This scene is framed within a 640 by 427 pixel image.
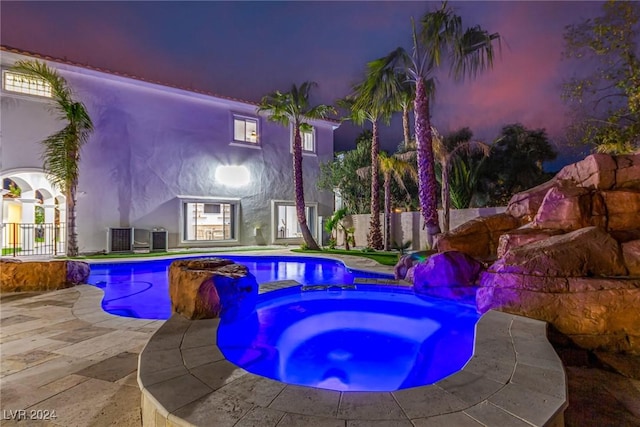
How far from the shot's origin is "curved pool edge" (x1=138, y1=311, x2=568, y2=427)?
71.9 inches

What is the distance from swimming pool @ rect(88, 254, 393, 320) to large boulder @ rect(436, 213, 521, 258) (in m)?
1.86

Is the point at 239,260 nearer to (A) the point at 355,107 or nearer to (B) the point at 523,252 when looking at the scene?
(A) the point at 355,107

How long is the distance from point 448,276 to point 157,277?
7.97m

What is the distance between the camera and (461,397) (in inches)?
80.2

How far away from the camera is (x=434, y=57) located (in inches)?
361

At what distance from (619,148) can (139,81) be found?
18074 millimetres

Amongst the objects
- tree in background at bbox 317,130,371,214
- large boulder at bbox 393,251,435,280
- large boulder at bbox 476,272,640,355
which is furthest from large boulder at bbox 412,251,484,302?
tree in background at bbox 317,130,371,214

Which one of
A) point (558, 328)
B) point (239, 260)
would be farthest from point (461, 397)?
point (239, 260)

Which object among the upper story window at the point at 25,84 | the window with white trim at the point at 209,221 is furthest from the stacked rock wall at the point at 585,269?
the upper story window at the point at 25,84

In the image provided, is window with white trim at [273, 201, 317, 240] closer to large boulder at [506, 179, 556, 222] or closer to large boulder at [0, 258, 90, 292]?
large boulder at [0, 258, 90, 292]

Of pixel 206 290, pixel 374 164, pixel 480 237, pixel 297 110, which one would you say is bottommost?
pixel 206 290

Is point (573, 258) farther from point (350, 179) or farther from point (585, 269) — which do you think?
point (350, 179)

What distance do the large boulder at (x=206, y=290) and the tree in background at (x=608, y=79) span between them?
39.0 feet

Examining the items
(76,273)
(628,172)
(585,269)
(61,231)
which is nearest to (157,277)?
(76,273)
